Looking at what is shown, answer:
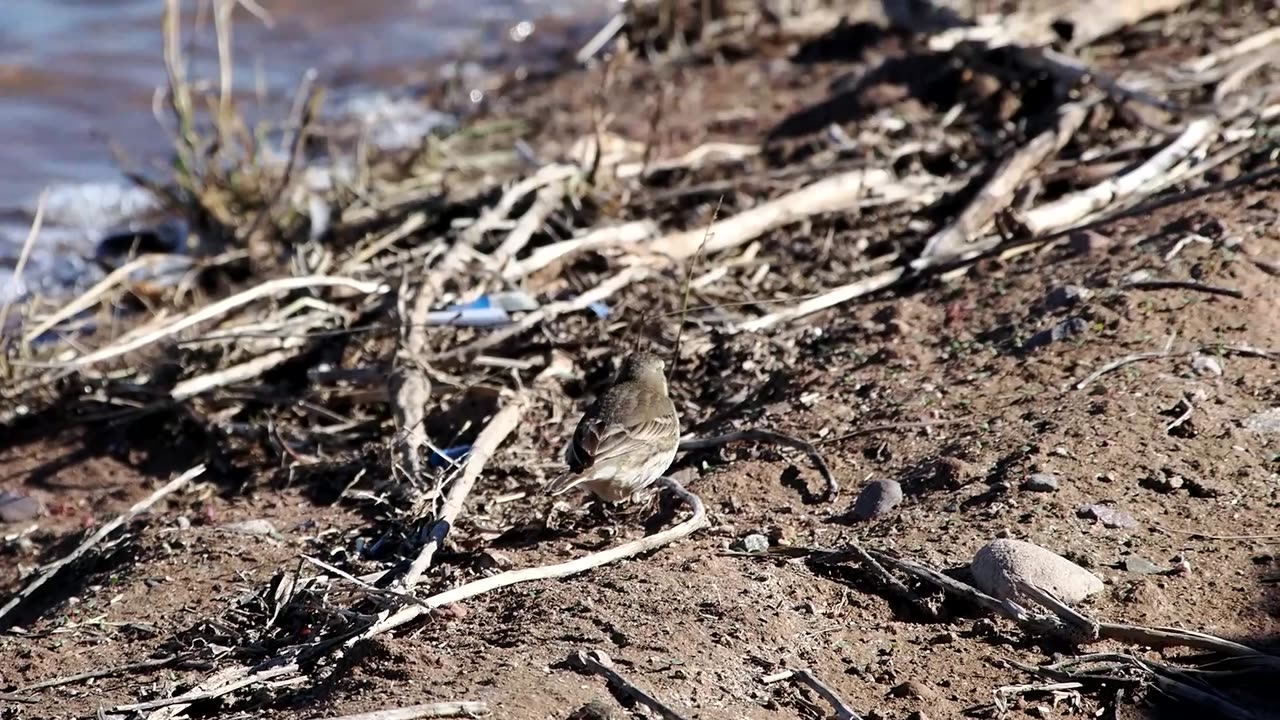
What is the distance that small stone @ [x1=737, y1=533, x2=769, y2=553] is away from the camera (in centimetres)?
504

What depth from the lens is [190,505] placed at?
21.4ft

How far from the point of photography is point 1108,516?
16.0 feet

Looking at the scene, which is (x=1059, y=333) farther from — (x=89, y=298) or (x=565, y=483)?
(x=89, y=298)

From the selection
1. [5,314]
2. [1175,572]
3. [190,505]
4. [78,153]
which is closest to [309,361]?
[190,505]

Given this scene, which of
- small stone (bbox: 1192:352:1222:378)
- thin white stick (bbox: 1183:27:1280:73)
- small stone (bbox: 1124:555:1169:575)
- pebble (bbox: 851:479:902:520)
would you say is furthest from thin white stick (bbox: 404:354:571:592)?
thin white stick (bbox: 1183:27:1280:73)

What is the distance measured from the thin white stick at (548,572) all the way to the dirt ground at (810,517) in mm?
44

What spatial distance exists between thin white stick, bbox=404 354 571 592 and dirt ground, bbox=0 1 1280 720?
0.08 m

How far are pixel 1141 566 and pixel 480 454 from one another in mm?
2360

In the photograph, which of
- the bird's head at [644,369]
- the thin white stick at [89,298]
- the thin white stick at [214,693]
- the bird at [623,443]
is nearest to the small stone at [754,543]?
the bird at [623,443]

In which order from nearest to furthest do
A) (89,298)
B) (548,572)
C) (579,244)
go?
(548,572) → (579,244) → (89,298)

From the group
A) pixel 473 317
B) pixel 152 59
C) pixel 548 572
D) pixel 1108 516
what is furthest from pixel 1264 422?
pixel 152 59

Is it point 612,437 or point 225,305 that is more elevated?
point 612,437

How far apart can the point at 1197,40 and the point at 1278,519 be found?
5.85 metres

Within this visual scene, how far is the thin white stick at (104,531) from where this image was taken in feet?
19.1
